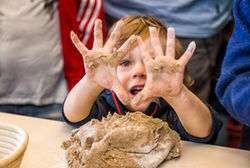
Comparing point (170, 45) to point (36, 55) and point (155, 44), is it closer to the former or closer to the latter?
point (155, 44)

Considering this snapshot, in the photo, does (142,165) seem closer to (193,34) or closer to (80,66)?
(80,66)

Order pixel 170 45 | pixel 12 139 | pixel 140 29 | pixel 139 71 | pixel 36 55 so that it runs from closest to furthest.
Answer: pixel 12 139, pixel 170 45, pixel 139 71, pixel 140 29, pixel 36 55

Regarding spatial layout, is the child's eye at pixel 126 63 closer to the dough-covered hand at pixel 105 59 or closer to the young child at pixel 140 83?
the young child at pixel 140 83

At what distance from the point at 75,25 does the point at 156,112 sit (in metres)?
0.76

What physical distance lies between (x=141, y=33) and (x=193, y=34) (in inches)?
26.7

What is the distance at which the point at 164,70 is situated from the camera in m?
0.75

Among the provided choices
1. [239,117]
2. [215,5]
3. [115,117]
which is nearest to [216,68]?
[215,5]

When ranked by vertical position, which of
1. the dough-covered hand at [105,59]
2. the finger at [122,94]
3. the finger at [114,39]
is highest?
the finger at [114,39]

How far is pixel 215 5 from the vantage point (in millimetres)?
1657

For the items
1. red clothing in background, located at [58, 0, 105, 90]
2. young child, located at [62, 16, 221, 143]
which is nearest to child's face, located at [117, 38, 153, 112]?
young child, located at [62, 16, 221, 143]

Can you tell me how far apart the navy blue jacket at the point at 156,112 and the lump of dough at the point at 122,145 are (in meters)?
0.19

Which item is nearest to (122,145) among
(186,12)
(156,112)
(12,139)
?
(12,139)

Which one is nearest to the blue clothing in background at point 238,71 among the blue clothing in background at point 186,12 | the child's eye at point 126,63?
the child's eye at point 126,63

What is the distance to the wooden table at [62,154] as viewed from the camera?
74 cm
